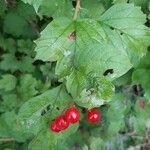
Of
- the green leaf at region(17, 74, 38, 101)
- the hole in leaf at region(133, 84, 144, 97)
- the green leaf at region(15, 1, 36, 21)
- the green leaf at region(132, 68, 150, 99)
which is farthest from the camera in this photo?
the hole in leaf at region(133, 84, 144, 97)

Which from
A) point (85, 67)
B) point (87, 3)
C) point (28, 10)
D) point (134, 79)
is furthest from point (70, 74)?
point (28, 10)

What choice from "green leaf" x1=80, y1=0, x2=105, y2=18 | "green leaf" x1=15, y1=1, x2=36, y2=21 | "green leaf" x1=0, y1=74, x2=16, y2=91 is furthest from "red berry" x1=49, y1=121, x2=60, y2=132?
"green leaf" x1=0, y1=74, x2=16, y2=91

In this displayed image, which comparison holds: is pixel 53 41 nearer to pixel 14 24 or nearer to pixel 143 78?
pixel 143 78

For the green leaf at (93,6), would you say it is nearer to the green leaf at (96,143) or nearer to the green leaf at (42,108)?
the green leaf at (42,108)

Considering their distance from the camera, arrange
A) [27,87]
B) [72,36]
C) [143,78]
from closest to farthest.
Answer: [72,36], [143,78], [27,87]

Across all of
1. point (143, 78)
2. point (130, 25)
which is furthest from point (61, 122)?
point (143, 78)

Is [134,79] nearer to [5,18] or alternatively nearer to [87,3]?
[87,3]

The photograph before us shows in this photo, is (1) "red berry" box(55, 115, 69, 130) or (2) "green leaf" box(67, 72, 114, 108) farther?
(1) "red berry" box(55, 115, 69, 130)

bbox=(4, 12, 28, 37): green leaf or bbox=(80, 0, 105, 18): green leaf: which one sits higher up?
bbox=(80, 0, 105, 18): green leaf

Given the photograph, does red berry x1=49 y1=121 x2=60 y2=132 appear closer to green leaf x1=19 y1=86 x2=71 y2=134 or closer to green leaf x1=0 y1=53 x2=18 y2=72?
green leaf x1=19 y1=86 x2=71 y2=134
